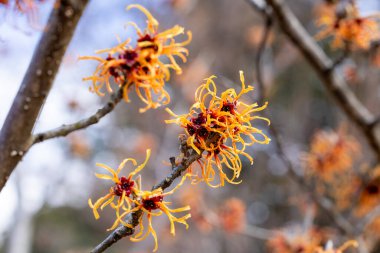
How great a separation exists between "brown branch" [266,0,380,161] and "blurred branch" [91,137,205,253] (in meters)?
1.17

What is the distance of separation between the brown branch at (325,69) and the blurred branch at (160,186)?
117 centimetres

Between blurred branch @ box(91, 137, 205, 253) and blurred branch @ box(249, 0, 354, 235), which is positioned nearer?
blurred branch @ box(91, 137, 205, 253)

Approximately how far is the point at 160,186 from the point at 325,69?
1.56 m

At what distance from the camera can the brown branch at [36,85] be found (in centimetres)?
73

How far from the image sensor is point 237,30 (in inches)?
356

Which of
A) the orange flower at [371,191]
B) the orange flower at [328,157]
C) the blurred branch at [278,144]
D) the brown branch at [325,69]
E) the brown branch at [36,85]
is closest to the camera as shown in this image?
the brown branch at [36,85]

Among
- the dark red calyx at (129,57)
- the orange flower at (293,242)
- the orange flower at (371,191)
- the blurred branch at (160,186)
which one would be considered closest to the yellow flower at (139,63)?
the dark red calyx at (129,57)

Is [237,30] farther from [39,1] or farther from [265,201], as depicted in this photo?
[39,1]

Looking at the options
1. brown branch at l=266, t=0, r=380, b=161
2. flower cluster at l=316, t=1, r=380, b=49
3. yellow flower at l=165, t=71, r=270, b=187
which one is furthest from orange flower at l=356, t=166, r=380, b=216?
yellow flower at l=165, t=71, r=270, b=187

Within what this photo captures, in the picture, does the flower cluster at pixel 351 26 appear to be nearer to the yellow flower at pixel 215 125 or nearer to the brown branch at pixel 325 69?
the brown branch at pixel 325 69

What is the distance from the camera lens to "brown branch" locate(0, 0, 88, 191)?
0.73 m

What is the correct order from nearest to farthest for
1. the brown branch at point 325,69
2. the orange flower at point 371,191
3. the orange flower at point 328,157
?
1. the brown branch at point 325,69
2. the orange flower at point 371,191
3. the orange flower at point 328,157

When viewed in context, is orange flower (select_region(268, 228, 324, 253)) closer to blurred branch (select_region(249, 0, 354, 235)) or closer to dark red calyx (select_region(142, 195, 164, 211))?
blurred branch (select_region(249, 0, 354, 235))

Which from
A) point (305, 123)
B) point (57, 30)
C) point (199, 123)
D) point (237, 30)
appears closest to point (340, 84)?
point (199, 123)
